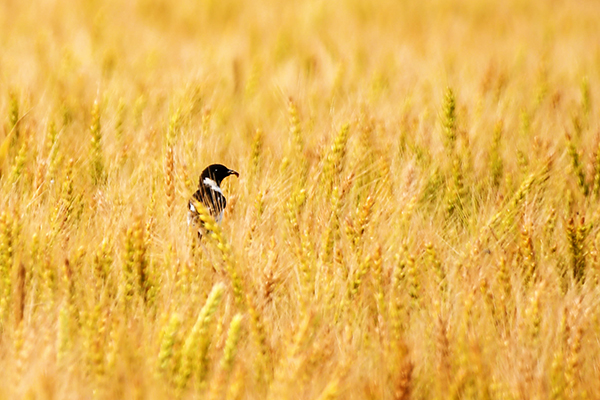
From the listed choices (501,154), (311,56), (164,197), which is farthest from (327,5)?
(164,197)

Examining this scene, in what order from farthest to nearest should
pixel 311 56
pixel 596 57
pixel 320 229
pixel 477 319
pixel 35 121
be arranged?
pixel 596 57 → pixel 311 56 → pixel 35 121 → pixel 320 229 → pixel 477 319

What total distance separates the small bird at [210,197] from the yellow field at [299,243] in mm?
46

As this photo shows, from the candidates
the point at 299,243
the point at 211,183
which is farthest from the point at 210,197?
the point at 299,243

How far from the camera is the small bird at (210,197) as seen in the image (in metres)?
1.80

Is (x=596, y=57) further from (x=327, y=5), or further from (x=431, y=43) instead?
(x=327, y=5)

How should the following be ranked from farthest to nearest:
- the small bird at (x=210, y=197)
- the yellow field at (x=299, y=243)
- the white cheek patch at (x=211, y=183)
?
the white cheek patch at (x=211, y=183) → the small bird at (x=210, y=197) → the yellow field at (x=299, y=243)

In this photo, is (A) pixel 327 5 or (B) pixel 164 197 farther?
(A) pixel 327 5

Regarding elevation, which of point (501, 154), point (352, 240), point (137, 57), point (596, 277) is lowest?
point (596, 277)

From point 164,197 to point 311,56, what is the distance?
2.26 meters

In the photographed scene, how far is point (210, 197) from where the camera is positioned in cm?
188

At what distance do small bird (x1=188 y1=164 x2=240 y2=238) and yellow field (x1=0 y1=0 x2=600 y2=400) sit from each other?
0.15 feet

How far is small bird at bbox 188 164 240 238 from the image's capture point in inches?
71.0

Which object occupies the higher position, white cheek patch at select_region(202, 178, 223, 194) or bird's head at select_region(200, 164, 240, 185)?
bird's head at select_region(200, 164, 240, 185)

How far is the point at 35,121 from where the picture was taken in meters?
2.47
